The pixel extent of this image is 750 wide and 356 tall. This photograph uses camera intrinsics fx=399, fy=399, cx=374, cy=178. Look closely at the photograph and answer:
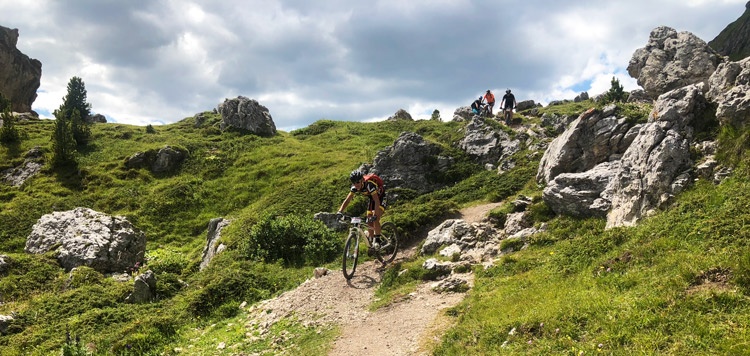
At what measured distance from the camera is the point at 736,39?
418ft

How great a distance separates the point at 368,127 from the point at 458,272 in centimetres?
5593

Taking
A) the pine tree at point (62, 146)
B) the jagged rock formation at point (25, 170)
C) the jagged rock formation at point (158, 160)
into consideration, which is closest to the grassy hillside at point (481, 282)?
the jagged rock formation at point (25, 170)

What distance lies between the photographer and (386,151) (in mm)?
32156

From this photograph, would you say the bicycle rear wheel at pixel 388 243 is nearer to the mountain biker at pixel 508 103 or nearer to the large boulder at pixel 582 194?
the large boulder at pixel 582 194

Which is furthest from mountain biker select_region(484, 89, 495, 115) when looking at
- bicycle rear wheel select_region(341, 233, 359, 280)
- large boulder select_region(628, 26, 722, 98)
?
bicycle rear wheel select_region(341, 233, 359, 280)

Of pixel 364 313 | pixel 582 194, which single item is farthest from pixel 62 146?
pixel 582 194

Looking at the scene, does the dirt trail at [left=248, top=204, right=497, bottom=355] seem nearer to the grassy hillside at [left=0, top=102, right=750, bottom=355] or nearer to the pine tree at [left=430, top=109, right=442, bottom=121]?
the grassy hillside at [left=0, top=102, right=750, bottom=355]

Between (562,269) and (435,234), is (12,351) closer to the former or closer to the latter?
(435,234)

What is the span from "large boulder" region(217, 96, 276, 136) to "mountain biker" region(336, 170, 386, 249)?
50.6 m

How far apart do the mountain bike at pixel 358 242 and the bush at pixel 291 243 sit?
367cm

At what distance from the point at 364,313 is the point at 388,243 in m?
5.22

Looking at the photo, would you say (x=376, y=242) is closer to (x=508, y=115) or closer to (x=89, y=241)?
(x=89, y=241)

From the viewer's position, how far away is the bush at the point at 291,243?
65.4 ft

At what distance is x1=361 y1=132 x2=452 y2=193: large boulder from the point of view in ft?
98.3
